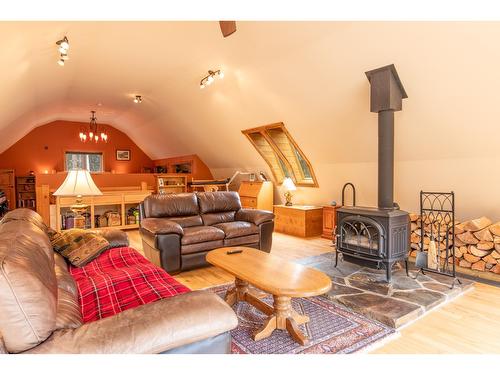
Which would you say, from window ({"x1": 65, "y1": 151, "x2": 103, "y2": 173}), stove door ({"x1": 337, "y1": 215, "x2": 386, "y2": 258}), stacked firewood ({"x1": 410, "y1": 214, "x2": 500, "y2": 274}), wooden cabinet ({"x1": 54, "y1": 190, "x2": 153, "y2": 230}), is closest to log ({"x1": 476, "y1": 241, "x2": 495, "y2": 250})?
stacked firewood ({"x1": 410, "y1": 214, "x2": 500, "y2": 274})

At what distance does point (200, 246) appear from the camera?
383 cm

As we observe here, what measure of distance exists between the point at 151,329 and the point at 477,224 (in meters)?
3.66

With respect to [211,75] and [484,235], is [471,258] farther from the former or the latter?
[211,75]

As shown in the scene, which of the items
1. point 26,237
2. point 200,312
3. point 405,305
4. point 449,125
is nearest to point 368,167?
point 449,125

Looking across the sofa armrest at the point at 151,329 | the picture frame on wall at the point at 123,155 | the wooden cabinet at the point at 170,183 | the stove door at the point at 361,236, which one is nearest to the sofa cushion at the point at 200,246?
the stove door at the point at 361,236

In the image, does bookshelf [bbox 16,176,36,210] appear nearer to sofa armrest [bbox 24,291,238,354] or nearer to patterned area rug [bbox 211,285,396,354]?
patterned area rug [bbox 211,285,396,354]

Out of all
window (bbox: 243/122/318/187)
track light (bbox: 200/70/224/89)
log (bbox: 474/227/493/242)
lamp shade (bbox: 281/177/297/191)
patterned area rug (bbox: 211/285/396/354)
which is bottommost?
patterned area rug (bbox: 211/285/396/354)

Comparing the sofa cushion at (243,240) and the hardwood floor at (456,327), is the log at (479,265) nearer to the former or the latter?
the hardwood floor at (456,327)

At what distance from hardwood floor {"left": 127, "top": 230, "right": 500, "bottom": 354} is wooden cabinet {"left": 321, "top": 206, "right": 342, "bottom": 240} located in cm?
243

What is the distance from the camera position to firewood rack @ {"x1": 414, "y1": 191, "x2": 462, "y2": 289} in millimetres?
3461

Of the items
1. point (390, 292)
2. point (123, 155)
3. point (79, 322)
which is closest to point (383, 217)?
point (390, 292)

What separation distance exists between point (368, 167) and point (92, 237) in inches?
154

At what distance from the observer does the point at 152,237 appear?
3678mm

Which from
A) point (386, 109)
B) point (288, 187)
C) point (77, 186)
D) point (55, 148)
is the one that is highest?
point (55, 148)
